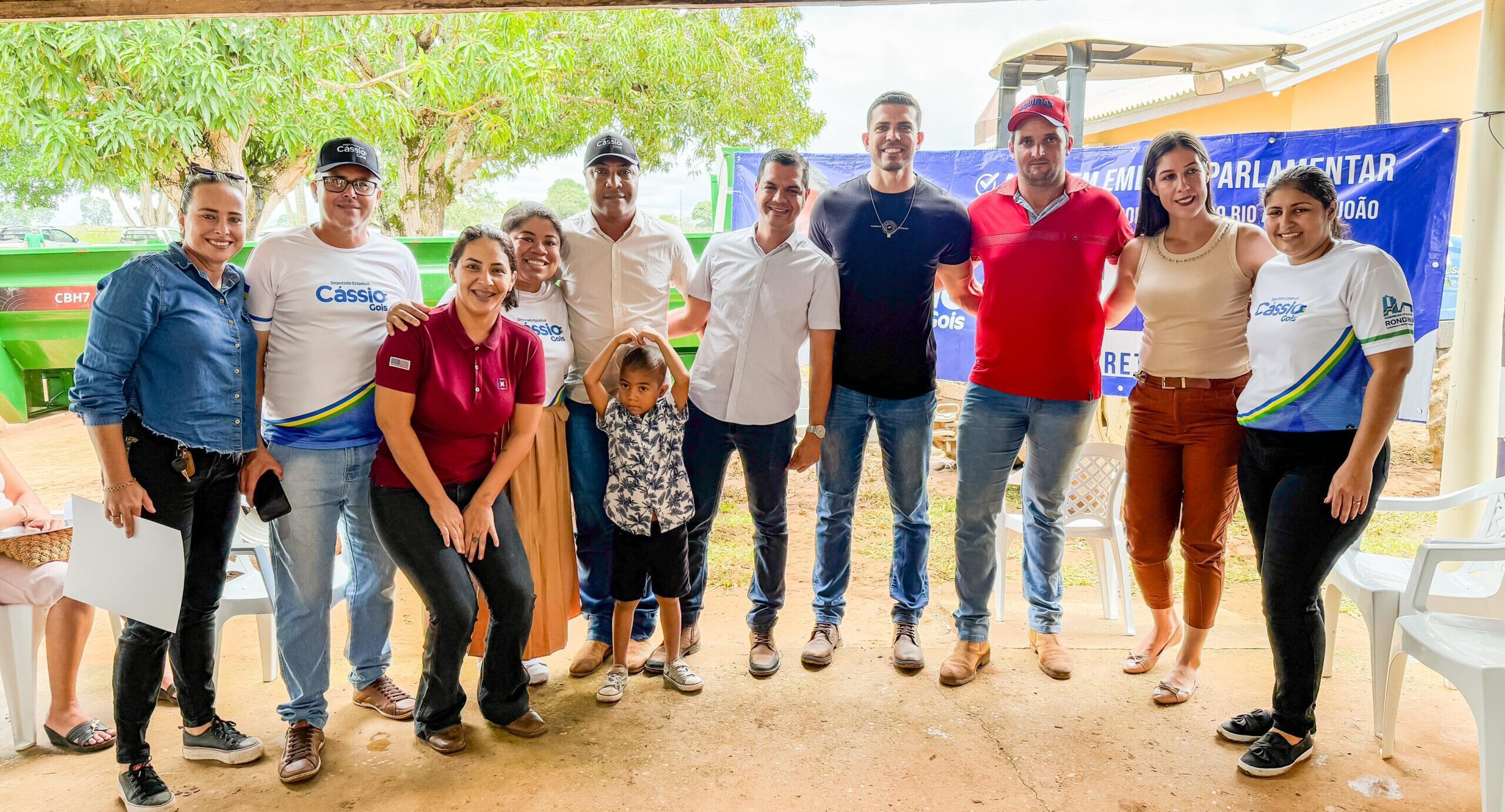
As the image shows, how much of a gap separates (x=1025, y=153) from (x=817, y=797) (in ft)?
7.54

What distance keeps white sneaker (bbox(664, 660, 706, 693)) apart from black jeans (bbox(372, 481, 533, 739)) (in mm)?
568

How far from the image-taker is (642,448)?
3.08 m

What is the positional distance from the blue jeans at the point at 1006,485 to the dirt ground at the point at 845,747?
0.31 meters

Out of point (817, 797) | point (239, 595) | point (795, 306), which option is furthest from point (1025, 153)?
point (239, 595)

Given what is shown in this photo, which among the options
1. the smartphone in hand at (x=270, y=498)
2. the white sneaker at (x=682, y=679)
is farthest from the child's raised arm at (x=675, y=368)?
the smartphone in hand at (x=270, y=498)

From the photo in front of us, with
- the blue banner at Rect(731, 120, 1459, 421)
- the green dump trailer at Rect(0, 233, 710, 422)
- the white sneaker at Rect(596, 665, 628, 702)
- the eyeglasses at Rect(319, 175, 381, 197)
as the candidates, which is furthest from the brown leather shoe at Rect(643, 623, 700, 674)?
the green dump trailer at Rect(0, 233, 710, 422)

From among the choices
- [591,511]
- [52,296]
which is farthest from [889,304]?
[52,296]

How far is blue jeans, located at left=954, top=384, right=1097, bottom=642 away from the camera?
3.26 m

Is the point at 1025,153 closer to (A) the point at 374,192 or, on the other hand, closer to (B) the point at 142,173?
(A) the point at 374,192

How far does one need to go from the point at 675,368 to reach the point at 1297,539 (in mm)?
2008

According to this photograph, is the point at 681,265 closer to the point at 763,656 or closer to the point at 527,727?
the point at 763,656

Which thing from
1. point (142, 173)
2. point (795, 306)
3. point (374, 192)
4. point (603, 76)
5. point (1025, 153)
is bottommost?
point (795, 306)

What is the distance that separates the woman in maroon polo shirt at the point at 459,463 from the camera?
8.71 ft

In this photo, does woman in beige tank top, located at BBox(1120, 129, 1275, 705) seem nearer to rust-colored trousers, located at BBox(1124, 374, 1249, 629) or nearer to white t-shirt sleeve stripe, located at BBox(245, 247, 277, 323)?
rust-colored trousers, located at BBox(1124, 374, 1249, 629)
